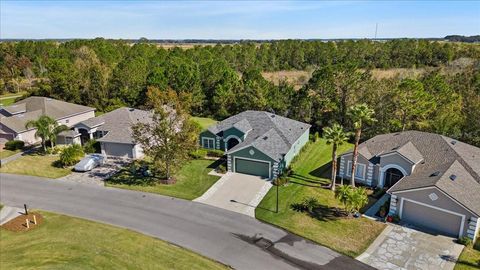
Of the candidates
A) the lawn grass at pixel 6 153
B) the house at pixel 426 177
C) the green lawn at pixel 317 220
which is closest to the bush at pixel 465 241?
the house at pixel 426 177

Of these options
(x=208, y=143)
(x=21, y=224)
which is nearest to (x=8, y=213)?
(x=21, y=224)

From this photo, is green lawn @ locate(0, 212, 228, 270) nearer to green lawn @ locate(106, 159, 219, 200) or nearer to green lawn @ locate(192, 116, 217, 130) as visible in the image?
green lawn @ locate(106, 159, 219, 200)

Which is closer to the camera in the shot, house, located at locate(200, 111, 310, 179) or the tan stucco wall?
the tan stucco wall

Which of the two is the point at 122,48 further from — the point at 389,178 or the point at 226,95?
the point at 389,178

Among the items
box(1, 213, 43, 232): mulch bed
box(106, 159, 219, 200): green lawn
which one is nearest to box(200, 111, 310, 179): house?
box(106, 159, 219, 200): green lawn

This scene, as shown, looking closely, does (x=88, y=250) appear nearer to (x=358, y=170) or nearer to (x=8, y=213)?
(x=8, y=213)

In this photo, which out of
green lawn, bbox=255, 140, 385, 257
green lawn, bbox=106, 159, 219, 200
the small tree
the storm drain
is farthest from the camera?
the small tree

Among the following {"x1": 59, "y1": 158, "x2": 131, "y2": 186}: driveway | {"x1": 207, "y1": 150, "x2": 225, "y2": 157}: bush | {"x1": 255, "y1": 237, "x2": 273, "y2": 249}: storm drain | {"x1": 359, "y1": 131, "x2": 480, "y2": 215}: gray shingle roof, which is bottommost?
{"x1": 255, "y1": 237, "x2": 273, "y2": 249}: storm drain
